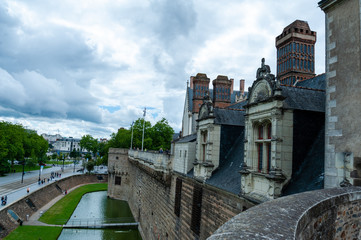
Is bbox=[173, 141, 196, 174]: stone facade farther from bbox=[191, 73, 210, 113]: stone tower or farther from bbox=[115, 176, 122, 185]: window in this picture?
bbox=[115, 176, 122, 185]: window

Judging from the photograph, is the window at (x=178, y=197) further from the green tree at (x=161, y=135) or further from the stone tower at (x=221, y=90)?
the green tree at (x=161, y=135)

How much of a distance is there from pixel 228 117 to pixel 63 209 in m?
30.8

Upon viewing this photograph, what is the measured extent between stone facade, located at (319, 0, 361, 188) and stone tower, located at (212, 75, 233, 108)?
15.4 m

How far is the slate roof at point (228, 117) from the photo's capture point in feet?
46.2

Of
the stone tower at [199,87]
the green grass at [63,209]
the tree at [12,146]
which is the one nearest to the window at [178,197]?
the stone tower at [199,87]

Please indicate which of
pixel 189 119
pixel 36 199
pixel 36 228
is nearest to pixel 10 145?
pixel 36 199

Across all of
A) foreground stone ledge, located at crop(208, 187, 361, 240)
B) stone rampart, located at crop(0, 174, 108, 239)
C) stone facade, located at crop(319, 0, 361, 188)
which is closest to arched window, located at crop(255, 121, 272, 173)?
stone facade, located at crop(319, 0, 361, 188)

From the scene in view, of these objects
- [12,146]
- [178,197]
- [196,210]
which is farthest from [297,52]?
[12,146]

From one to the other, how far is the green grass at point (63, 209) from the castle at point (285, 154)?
17.8 m

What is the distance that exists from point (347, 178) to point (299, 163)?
1.86m

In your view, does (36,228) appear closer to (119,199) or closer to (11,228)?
(11,228)

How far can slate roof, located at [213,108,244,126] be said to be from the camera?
14.1 metres

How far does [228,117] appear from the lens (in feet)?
47.7

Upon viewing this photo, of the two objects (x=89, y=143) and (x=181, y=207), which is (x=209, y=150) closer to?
(x=181, y=207)
